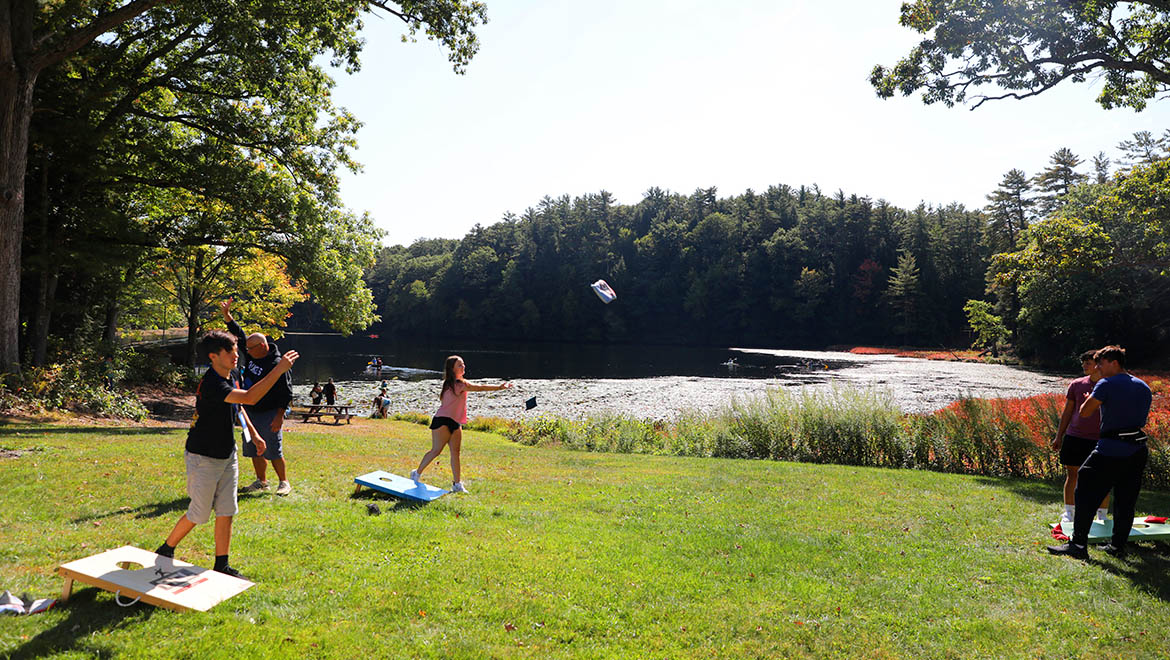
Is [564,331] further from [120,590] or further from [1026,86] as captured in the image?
[120,590]

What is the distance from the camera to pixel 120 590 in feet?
15.1

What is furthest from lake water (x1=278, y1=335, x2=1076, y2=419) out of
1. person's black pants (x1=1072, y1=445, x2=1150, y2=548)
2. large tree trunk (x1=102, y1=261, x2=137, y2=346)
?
person's black pants (x1=1072, y1=445, x2=1150, y2=548)

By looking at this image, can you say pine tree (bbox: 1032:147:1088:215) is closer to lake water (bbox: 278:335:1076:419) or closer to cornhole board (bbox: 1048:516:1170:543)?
lake water (bbox: 278:335:1076:419)

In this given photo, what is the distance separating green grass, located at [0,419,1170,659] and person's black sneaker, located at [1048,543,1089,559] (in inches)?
8.4

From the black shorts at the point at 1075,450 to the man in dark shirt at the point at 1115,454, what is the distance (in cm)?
103

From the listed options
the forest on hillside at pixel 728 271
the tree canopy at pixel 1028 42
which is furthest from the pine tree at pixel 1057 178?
the tree canopy at pixel 1028 42

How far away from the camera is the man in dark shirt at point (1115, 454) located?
23.0 ft

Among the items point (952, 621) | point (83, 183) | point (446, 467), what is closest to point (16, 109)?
point (83, 183)

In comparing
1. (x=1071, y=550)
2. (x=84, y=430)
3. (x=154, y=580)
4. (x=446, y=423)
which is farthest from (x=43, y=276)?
(x=1071, y=550)

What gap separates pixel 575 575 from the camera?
6.04 meters

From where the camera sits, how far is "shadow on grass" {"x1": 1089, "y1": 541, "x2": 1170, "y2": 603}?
20.8 feet

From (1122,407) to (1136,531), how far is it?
71.5 inches

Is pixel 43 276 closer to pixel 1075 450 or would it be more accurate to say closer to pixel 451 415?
pixel 451 415

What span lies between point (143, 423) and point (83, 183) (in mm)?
7519
